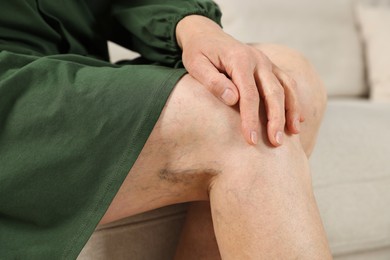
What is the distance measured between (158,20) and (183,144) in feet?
0.89

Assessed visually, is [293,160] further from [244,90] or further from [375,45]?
[375,45]

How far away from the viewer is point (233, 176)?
0.53m

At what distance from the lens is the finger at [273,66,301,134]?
57 cm

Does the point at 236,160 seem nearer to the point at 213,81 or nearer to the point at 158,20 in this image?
the point at 213,81

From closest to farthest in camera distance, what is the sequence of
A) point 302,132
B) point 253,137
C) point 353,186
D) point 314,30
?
point 253,137
point 302,132
point 353,186
point 314,30

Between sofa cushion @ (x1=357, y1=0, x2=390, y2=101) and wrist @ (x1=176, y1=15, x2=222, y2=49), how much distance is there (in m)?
1.07

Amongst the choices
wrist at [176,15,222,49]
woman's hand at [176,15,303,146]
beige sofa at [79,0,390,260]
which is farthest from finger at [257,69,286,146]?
beige sofa at [79,0,390,260]

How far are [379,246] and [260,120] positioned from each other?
56 centimetres

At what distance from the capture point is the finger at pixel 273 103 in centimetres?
54

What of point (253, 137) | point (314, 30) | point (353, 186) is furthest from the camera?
point (314, 30)

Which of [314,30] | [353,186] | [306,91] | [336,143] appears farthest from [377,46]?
[306,91]

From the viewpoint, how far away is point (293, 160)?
21.4 inches

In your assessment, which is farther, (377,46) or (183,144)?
(377,46)

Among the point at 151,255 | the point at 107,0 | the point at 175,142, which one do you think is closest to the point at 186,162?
the point at 175,142
